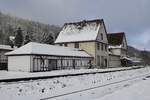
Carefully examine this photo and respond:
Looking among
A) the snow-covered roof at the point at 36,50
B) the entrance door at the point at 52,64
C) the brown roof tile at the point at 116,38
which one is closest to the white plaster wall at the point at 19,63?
the snow-covered roof at the point at 36,50

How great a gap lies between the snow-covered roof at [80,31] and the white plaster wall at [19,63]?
2151 centimetres

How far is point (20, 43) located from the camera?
259 feet

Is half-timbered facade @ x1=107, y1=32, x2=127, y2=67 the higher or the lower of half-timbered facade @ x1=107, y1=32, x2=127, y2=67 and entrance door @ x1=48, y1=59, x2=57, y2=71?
the higher

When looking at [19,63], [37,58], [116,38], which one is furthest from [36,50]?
[116,38]

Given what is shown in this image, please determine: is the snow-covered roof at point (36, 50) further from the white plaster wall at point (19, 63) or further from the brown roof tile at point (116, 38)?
the brown roof tile at point (116, 38)

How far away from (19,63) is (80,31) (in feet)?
78.7

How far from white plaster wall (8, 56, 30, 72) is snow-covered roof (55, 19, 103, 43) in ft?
70.6

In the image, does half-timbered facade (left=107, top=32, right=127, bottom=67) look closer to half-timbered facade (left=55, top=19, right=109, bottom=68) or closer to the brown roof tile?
the brown roof tile

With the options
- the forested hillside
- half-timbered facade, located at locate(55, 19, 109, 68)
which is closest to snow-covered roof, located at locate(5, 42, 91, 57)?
half-timbered facade, located at locate(55, 19, 109, 68)

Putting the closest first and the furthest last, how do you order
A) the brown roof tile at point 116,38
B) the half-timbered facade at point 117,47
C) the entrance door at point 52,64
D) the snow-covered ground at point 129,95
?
the snow-covered ground at point 129,95, the entrance door at point 52,64, the half-timbered facade at point 117,47, the brown roof tile at point 116,38

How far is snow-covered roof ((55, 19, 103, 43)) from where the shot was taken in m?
57.0

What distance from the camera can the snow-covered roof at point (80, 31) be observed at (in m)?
57.0

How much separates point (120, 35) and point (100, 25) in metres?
20.3

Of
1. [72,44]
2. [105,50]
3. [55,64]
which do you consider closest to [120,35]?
[105,50]
